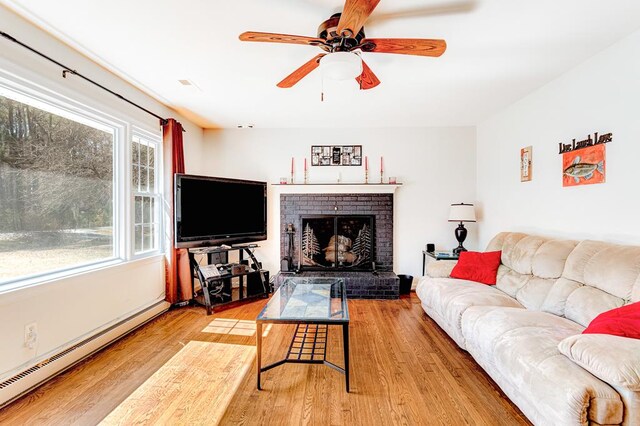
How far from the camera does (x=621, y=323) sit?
155cm

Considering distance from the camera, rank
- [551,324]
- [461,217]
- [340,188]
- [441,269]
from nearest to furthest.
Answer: [551,324]
[441,269]
[461,217]
[340,188]

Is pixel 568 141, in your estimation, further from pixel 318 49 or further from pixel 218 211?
pixel 218 211

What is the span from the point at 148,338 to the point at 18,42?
2.49 m

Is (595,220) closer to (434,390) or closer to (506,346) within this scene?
(506,346)

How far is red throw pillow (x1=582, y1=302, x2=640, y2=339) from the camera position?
1.50 metres

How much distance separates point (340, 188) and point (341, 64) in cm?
262

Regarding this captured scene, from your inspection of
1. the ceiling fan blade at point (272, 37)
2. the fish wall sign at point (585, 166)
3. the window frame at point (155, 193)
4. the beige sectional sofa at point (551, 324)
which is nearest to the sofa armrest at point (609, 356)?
the beige sectional sofa at point (551, 324)

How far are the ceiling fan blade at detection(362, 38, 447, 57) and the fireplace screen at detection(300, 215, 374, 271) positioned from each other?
277 cm

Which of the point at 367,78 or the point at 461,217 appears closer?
the point at 367,78

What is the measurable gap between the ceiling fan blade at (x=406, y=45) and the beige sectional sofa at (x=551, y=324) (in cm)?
179

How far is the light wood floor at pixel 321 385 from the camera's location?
178cm

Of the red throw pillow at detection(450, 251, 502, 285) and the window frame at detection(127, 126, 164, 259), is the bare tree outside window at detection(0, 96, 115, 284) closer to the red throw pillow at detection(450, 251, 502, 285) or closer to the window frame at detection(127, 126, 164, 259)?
the window frame at detection(127, 126, 164, 259)

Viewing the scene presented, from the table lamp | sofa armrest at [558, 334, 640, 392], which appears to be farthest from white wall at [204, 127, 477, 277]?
sofa armrest at [558, 334, 640, 392]

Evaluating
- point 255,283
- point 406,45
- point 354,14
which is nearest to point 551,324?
point 406,45
